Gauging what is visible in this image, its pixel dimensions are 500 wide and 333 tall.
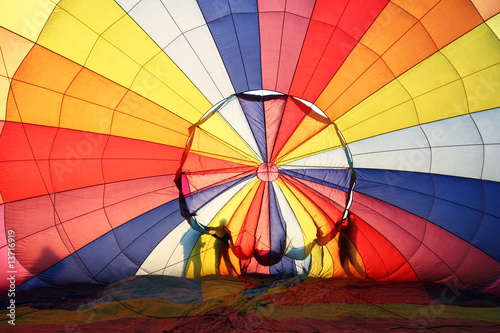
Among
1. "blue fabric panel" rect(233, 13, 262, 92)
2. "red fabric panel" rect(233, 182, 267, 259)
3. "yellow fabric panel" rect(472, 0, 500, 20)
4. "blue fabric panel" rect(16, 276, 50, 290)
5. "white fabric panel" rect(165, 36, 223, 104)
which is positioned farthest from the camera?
"red fabric panel" rect(233, 182, 267, 259)

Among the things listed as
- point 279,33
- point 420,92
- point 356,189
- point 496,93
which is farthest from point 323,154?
point 496,93

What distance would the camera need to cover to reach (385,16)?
314 centimetres

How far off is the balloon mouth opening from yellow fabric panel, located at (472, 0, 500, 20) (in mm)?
2282

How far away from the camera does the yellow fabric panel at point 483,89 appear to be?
3236 mm

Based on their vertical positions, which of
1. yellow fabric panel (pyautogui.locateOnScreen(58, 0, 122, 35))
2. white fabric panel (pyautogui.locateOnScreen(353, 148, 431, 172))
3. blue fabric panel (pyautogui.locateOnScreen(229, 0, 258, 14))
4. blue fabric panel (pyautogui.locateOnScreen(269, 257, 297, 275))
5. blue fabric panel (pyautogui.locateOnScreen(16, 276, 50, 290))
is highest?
yellow fabric panel (pyautogui.locateOnScreen(58, 0, 122, 35))

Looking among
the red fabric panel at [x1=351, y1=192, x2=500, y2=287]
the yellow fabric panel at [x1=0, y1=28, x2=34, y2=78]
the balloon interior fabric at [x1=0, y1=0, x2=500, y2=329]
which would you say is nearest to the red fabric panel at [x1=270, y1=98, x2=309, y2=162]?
the balloon interior fabric at [x1=0, y1=0, x2=500, y2=329]

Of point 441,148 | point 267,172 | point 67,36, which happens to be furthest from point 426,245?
point 67,36

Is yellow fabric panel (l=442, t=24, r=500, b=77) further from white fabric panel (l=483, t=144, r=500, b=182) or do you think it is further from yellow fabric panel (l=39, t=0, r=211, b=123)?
yellow fabric panel (l=39, t=0, r=211, b=123)

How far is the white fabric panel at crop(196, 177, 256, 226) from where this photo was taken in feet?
13.6

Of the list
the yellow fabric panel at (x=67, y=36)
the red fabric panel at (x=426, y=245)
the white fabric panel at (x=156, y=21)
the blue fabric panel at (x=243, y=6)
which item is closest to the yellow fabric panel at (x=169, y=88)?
the white fabric panel at (x=156, y=21)

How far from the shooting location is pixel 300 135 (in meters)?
3.99

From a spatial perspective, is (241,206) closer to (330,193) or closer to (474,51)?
(330,193)

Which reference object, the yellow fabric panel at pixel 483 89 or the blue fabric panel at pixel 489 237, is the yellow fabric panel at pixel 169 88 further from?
A: the blue fabric panel at pixel 489 237

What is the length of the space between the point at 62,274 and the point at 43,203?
760mm
